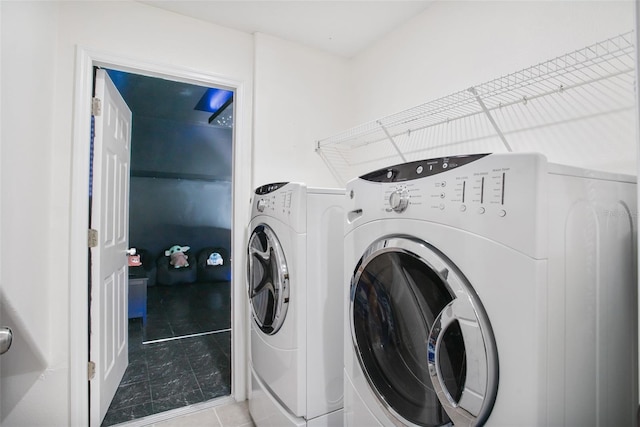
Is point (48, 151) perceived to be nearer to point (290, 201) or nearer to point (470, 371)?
point (290, 201)

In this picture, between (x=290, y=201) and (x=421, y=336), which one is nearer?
(x=421, y=336)

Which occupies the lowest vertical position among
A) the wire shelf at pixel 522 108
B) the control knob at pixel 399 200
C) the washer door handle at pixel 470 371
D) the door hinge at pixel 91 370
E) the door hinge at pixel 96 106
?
the door hinge at pixel 91 370

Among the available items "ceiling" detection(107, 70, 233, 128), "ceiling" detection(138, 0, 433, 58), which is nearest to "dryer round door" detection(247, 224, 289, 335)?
"ceiling" detection(138, 0, 433, 58)

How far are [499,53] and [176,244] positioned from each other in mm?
5383

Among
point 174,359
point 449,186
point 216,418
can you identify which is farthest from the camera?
point 174,359

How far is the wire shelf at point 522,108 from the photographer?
1.13 meters

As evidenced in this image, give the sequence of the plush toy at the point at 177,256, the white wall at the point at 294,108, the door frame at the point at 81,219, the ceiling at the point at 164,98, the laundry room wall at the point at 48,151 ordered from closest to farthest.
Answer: the laundry room wall at the point at 48,151
the door frame at the point at 81,219
the white wall at the point at 294,108
the ceiling at the point at 164,98
the plush toy at the point at 177,256

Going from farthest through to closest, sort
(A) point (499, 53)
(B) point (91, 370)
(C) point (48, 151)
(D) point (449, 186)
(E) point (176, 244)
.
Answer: (E) point (176, 244) < (B) point (91, 370) < (C) point (48, 151) < (A) point (499, 53) < (D) point (449, 186)

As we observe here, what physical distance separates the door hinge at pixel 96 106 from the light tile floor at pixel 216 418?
1.82 m

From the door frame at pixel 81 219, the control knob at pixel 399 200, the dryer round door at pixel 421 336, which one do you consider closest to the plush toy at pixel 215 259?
the door frame at pixel 81 219

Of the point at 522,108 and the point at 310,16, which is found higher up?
the point at 310,16

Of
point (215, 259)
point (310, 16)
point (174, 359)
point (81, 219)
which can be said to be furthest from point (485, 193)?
point (215, 259)

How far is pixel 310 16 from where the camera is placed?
1960 millimetres

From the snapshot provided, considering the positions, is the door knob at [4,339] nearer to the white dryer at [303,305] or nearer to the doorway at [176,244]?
the white dryer at [303,305]
